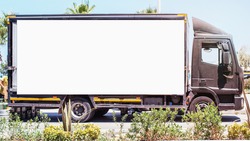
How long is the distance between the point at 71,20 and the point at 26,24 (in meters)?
1.51

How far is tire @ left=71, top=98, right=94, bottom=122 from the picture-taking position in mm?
14750

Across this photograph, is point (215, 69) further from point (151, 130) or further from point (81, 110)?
point (151, 130)

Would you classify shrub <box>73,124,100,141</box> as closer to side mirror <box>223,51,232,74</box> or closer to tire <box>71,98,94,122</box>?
tire <box>71,98,94,122</box>

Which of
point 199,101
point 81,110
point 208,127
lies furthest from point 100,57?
point 208,127

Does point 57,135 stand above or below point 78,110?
above

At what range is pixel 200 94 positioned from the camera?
14922mm

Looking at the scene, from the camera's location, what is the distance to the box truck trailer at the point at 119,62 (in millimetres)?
14320

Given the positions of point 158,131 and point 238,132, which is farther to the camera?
point 238,132

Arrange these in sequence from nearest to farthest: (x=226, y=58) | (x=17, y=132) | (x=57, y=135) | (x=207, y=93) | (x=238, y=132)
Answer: (x=57, y=135), (x=238, y=132), (x=17, y=132), (x=226, y=58), (x=207, y=93)

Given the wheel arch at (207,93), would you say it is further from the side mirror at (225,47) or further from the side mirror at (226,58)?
the side mirror at (225,47)

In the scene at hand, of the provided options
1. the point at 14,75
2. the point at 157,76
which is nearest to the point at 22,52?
the point at 14,75

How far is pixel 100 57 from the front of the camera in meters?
14.5

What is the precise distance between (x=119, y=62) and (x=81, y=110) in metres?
2.12

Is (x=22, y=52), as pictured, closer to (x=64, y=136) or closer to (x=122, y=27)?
(x=122, y=27)
